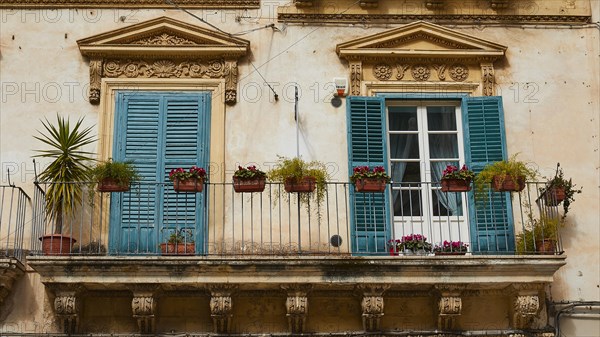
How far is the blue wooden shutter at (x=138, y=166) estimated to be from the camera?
12641 mm

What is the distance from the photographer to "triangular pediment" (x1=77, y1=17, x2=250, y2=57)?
44.0 feet

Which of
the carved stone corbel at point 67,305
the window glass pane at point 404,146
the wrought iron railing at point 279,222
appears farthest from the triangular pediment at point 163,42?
the carved stone corbel at point 67,305

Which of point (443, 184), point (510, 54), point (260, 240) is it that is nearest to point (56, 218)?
point (260, 240)

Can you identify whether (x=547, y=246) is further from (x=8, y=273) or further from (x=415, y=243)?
(x=8, y=273)

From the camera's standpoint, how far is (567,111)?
1352cm

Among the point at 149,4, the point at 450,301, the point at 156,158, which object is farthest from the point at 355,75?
the point at 450,301

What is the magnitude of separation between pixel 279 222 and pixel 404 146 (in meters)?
2.06

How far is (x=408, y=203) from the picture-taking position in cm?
1317

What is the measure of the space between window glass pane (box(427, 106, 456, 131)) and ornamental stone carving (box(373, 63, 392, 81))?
70 cm

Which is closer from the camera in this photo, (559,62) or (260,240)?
(260,240)

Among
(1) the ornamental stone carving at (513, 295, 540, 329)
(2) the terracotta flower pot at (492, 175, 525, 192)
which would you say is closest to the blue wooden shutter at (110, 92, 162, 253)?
(2) the terracotta flower pot at (492, 175, 525, 192)

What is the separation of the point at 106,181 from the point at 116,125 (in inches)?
51.0

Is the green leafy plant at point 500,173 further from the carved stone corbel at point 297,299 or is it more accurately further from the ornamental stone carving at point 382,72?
the carved stone corbel at point 297,299

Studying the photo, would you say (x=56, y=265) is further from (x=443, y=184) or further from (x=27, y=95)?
(x=443, y=184)
